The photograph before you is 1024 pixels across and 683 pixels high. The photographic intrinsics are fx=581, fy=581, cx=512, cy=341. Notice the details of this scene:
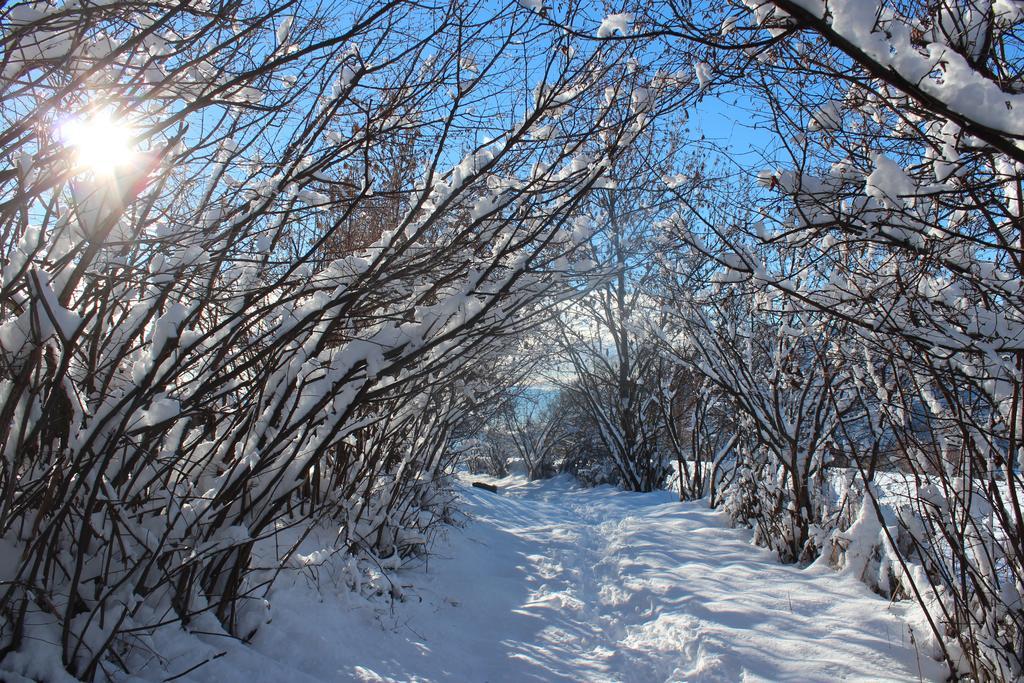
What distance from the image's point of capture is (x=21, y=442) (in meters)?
1.66

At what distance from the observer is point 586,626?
402cm

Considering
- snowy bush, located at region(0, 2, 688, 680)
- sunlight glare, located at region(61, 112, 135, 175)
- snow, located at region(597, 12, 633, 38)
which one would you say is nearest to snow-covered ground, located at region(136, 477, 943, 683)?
snowy bush, located at region(0, 2, 688, 680)

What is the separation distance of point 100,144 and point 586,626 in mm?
3850

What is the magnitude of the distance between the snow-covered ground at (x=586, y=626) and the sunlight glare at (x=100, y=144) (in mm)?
1654

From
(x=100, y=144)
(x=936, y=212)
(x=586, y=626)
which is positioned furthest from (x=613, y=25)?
(x=586, y=626)

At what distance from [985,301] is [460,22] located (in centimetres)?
241

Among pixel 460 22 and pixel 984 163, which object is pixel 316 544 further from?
pixel 984 163

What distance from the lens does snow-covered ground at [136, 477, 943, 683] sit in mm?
2723

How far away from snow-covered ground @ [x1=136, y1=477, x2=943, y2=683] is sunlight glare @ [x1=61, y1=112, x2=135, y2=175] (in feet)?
5.43

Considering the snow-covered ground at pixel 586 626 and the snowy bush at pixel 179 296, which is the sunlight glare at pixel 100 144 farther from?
the snow-covered ground at pixel 586 626

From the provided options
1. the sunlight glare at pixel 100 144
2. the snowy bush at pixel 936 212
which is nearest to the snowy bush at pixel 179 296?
the sunlight glare at pixel 100 144

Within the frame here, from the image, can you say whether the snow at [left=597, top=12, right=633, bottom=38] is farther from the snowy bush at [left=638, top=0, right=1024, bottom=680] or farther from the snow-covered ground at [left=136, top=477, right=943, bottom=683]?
the snow-covered ground at [left=136, top=477, right=943, bottom=683]

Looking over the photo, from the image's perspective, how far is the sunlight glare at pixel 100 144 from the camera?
1.81m

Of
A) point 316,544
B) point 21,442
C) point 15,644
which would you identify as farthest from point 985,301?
point 316,544
